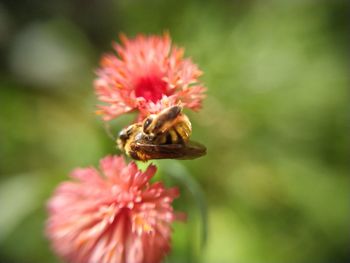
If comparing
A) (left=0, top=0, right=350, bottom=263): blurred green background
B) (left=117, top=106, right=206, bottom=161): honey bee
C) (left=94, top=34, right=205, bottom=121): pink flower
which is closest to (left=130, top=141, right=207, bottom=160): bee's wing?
(left=117, top=106, right=206, bottom=161): honey bee

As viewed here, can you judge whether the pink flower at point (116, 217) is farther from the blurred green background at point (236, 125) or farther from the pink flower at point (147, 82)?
the blurred green background at point (236, 125)

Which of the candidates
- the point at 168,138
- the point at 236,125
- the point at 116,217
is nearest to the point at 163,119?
the point at 168,138

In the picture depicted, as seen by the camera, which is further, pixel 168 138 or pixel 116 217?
pixel 116 217

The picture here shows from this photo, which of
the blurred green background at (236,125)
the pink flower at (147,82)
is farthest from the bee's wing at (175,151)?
the blurred green background at (236,125)

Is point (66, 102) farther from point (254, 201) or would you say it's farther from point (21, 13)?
point (254, 201)

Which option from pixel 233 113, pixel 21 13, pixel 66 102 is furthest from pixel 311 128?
pixel 21 13

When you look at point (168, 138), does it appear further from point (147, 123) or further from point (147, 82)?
point (147, 82)

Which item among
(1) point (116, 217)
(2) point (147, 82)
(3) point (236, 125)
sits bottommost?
(1) point (116, 217)
